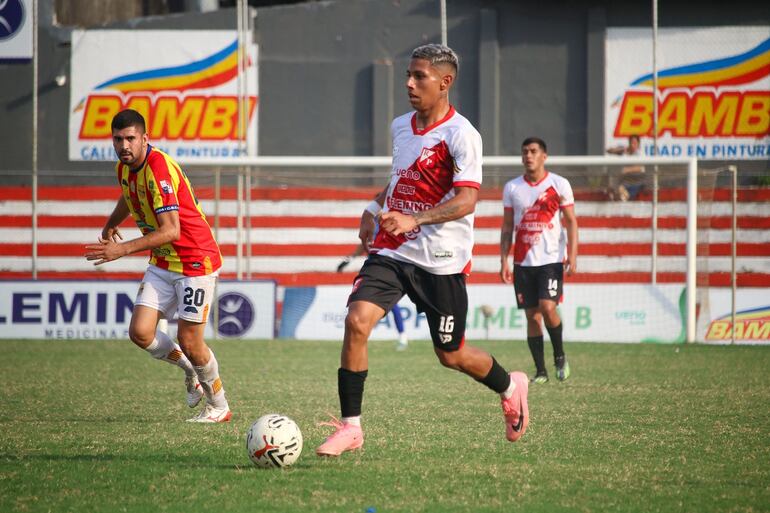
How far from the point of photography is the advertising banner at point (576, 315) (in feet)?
57.2

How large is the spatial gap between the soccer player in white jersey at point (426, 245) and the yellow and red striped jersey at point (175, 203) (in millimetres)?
1926

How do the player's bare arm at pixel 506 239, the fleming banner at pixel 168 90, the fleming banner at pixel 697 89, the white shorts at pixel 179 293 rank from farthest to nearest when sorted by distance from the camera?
1. the fleming banner at pixel 168 90
2. the fleming banner at pixel 697 89
3. the player's bare arm at pixel 506 239
4. the white shorts at pixel 179 293

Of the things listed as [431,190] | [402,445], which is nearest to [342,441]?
[402,445]

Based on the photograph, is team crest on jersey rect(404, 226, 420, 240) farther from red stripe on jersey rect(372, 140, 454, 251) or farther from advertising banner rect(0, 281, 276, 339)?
advertising banner rect(0, 281, 276, 339)

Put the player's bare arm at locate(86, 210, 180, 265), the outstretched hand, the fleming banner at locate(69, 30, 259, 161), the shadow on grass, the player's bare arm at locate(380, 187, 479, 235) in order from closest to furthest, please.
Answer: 1. the player's bare arm at locate(380, 187, 479, 235)
2. the shadow on grass
3. the outstretched hand
4. the player's bare arm at locate(86, 210, 180, 265)
5. the fleming banner at locate(69, 30, 259, 161)

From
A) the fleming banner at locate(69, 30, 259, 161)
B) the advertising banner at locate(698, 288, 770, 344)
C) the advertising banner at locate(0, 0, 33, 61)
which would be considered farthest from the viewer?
the fleming banner at locate(69, 30, 259, 161)

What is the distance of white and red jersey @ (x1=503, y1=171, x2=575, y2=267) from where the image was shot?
1143 cm

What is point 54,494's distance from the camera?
530 cm

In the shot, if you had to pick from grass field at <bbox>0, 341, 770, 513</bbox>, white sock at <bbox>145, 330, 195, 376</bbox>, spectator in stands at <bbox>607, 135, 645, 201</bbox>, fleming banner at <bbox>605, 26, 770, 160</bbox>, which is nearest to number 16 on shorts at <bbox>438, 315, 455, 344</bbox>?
grass field at <bbox>0, 341, 770, 513</bbox>

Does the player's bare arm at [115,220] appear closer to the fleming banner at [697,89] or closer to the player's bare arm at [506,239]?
the player's bare arm at [506,239]

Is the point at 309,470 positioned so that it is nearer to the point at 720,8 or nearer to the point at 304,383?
the point at 304,383

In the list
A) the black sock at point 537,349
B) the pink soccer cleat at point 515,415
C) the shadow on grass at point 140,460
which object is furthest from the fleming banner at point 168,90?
the pink soccer cleat at point 515,415

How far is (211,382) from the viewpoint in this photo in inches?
313

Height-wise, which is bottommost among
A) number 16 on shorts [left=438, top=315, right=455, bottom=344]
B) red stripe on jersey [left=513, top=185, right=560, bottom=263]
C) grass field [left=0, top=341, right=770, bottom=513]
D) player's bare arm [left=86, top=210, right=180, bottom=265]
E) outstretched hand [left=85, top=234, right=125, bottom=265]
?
grass field [left=0, top=341, right=770, bottom=513]
